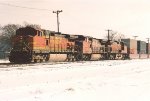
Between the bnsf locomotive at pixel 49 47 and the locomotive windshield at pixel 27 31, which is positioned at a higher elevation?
the locomotive windshield at pixel 27 31

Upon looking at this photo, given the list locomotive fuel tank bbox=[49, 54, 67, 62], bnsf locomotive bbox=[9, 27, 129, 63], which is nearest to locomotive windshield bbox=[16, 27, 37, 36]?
bnsf locomotive bbox=[9, 27, 129, 63]

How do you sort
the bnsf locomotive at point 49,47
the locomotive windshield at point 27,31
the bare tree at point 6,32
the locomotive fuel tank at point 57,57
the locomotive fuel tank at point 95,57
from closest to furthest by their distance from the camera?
the bnsf locomotive at point 49,47 < the locomotive windshield at point 27,31 < the locomotive fuel tank at point 57,57 < the locomotive fuel tank at point 95,57 < the bare tree at point 6,32

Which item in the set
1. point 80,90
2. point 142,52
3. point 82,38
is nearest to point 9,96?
point 80,90

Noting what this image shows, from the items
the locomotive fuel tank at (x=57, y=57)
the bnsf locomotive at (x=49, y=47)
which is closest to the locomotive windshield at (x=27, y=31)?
the bnsf locomotive at (x=49, y=47)

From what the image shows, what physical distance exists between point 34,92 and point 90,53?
30.5 m

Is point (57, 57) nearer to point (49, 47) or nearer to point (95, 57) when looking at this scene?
point (49, 47)

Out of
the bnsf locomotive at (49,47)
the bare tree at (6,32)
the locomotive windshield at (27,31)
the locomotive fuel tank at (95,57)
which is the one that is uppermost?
the bare tree at (6,32)

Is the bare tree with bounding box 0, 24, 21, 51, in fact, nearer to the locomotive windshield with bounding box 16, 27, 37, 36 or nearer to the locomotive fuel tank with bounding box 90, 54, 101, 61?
the locomotive fuel tank with bounding box 90, 54, 101, 61

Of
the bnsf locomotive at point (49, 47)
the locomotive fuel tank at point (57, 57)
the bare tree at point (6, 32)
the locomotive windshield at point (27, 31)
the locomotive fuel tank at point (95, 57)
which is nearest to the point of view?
the bnsf locomotive at point (49, 47)

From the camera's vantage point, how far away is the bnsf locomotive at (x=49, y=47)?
2866cm

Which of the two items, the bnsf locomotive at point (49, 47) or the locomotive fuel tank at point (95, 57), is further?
the locomotive fuel tank at point (95, 57)

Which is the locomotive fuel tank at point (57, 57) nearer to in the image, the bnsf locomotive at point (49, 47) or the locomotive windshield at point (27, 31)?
the bnsf locomotive at point (49, 47)

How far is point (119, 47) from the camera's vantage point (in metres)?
53.5

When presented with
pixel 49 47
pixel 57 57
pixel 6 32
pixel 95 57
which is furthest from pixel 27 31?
pixel 6 32
